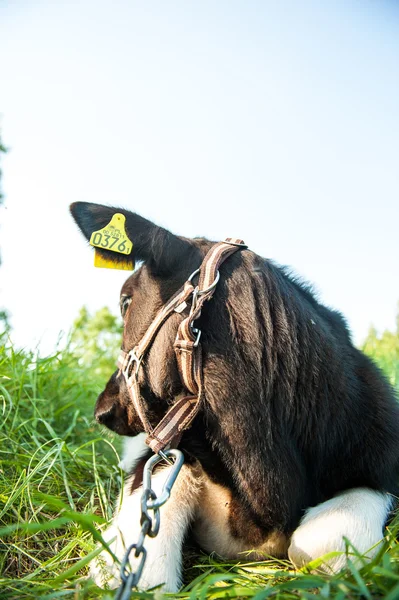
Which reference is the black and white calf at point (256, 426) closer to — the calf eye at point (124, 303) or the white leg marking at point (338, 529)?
the white leg marking at point (338, 529)

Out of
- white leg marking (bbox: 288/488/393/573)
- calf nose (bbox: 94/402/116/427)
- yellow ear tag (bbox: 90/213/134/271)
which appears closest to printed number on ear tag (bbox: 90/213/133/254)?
yellow ear tag (bbox: 90/213/134/271)

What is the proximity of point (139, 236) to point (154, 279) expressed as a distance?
26 cm

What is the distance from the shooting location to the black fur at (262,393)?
7.80 feet

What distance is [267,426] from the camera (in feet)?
7.83

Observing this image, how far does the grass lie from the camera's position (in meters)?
1.72

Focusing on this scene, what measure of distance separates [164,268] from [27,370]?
2391mm

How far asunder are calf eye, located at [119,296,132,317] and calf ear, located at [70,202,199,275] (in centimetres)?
42

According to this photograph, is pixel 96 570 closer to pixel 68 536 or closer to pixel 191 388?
pixel 68 536

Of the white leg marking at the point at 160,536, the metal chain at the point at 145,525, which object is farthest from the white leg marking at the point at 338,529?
the metal chain at the point at 145,525

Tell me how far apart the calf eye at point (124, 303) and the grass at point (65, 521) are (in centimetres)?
91

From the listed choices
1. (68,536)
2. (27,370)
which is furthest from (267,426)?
(27,370)

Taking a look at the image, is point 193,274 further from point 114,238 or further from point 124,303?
point 124,303

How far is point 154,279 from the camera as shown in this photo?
2.68m

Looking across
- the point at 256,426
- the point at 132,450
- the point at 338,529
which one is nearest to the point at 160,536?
the point at 256,426
